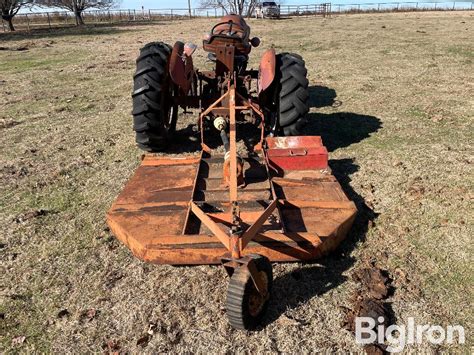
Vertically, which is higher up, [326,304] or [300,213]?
[300,213]

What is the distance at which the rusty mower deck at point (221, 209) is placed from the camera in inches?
116

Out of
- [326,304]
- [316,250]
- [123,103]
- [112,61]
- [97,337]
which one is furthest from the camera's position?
[112,61]

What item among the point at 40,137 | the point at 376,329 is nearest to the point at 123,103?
the point at 40,137

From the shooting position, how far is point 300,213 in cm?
338

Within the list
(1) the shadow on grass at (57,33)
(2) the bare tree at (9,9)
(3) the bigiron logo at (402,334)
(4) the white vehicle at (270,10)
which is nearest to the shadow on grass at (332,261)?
(3) the bigiron logo at (402,334)

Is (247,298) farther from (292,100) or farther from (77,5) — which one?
(77,5)

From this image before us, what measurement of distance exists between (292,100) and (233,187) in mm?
2062

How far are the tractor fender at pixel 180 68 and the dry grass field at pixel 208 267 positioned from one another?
91 cm

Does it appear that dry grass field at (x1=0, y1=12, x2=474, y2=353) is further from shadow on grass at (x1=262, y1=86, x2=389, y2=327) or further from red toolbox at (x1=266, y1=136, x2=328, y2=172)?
red toolbox at (x1=266, y1=136, x2=328, y2=172)

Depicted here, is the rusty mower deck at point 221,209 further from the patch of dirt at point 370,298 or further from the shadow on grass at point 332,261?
the patch of dirt at point 370,298

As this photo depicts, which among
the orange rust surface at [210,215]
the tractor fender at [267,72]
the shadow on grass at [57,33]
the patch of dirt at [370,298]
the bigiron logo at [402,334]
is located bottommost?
the bigiron logo at [402,334]

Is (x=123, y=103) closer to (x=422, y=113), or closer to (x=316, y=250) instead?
(x=422, y=113)

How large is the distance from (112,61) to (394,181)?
995 centimetres

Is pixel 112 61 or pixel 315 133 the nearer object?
pixel 315 133
